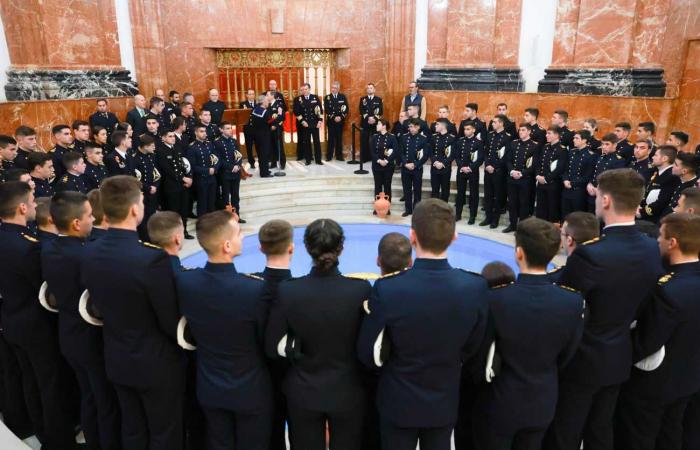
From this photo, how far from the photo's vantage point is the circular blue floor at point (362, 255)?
22.2ft

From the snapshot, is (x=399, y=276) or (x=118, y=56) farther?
(x=118, y=56)

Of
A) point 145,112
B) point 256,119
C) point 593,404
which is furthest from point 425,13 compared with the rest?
point 593,404

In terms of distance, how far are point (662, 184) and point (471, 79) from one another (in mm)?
5678

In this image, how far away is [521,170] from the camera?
7.82 m

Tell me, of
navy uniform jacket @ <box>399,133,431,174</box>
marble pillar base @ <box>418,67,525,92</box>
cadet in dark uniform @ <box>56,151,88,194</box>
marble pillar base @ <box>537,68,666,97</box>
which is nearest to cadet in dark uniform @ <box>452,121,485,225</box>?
navy uniform jacket @ <box>399,133,431,174</box>

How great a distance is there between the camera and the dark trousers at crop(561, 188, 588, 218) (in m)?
7.20

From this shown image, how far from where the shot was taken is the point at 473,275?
2.23 m

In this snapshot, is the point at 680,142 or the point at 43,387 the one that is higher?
the point at 680,142

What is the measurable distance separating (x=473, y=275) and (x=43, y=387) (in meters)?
2.62

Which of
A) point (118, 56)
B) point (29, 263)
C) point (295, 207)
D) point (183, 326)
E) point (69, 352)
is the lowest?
point (295, 207)

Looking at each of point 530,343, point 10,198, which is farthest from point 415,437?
point 10,198

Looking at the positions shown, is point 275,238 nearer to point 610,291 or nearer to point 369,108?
point 610,291

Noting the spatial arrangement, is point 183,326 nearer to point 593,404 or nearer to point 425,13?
point 593,404

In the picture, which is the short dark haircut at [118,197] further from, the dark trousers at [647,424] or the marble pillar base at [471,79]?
the marble pillar base at [471,79]
